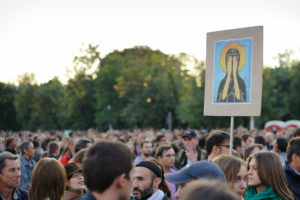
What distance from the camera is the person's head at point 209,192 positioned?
1694 millimetres

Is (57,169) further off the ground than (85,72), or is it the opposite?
(85,72)

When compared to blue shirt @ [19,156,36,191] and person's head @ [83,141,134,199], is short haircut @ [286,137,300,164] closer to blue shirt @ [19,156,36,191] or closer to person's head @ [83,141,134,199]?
person's head @ [83,141,134,199]

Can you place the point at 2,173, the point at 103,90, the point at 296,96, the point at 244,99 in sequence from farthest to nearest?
1. the point at 103,90
2. the point at 296,96
3. the point at 244,99
4. the point at 2,173

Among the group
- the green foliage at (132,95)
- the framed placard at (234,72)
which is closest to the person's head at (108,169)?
the framed placard at (234,72)

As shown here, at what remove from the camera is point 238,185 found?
384cm

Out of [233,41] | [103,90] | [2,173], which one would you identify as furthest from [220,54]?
[103,90]

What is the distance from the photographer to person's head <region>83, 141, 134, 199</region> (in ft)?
7.75

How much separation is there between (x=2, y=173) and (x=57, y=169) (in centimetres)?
103

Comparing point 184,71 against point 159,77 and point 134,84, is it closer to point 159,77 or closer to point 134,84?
point 159,77

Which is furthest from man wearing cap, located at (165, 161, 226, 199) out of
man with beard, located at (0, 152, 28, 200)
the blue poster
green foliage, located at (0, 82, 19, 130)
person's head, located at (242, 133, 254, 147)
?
green foliage, located at (0, 82, 19, 130)

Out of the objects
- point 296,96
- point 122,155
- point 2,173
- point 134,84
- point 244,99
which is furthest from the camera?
point 134,84

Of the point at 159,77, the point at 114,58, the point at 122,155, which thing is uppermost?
the point at 114,58

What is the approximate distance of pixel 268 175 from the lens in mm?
3910

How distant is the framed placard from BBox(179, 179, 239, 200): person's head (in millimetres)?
3840
